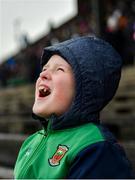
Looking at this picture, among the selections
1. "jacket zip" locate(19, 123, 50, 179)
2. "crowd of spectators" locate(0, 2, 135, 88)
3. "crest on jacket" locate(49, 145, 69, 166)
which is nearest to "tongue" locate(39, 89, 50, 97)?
"jacket zip" locate(19, 123, 50, 179)

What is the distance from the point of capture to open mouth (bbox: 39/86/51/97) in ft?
5.66

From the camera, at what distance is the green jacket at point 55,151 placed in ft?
5.12

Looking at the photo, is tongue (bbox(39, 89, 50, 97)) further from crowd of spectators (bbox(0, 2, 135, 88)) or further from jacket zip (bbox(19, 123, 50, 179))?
crowd of spectators (bbox(0, 2, 135, 88))

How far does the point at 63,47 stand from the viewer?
1729 mm

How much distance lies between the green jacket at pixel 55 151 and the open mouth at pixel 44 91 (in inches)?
5.0

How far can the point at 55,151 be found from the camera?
160 cm

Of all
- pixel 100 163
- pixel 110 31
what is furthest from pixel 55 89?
pixel 110 31

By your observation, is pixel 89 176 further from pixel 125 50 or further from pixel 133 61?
pixel 133 61

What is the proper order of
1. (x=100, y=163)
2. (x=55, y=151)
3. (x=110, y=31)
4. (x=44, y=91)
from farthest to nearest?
(x=110, y=31)
(x=44, y=91)
(x=55, y=151)
(x=100, y=163)

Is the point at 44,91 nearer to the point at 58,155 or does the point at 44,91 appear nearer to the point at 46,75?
the point at 46,75

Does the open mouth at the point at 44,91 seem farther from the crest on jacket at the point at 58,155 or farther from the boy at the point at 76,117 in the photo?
the crest on jacket at the point at 58,155

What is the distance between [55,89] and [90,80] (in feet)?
0.44

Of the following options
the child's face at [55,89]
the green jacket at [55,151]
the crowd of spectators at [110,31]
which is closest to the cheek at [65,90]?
the child's face at [55,89]

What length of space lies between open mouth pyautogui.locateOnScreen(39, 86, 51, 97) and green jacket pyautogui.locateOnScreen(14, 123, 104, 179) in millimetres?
126
